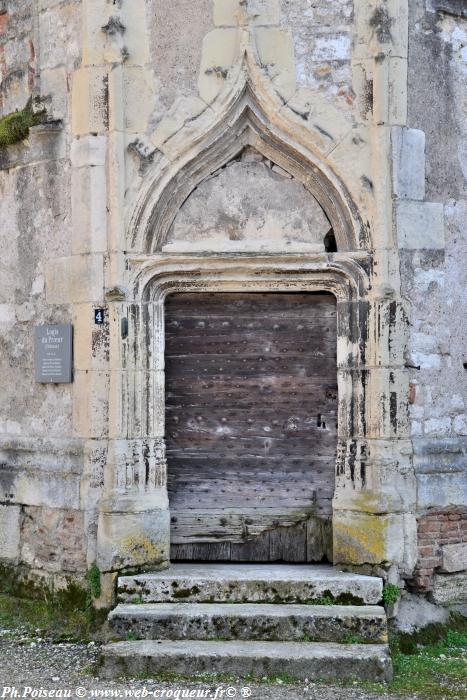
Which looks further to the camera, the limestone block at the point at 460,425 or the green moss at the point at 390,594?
the limestone block at the point at 460,425

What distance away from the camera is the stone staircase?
570 centimetres

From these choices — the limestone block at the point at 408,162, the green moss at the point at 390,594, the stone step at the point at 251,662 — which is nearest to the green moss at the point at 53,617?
the stone step at the point at 251,662

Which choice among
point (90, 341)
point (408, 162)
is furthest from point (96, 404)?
point (408, 162)

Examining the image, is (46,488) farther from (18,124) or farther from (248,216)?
(18,124)

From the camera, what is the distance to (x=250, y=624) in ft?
19.7

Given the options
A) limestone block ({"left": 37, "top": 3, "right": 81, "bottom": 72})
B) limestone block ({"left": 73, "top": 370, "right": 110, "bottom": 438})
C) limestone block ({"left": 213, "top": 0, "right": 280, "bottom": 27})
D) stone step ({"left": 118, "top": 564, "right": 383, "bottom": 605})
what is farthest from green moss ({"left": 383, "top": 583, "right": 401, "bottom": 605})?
limestone block ({"left": 37, "top": 3, "right": 81, "bottom": 72})

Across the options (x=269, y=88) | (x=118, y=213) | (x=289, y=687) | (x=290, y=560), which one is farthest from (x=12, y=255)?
(x=289, y=687)

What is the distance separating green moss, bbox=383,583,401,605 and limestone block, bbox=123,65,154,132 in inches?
144

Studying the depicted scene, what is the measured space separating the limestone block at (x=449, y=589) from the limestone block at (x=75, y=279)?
3.19 meters

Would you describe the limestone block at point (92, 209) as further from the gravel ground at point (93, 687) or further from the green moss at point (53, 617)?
the gravel ground at point (93, 687)

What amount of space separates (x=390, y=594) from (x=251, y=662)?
1.22 meters

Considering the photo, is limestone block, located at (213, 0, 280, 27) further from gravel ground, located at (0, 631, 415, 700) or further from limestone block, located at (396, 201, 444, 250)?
gravel ground, located at (0, 631, 415, 700)

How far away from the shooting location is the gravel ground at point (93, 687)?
542cm

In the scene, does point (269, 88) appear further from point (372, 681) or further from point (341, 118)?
point (372, 681)
